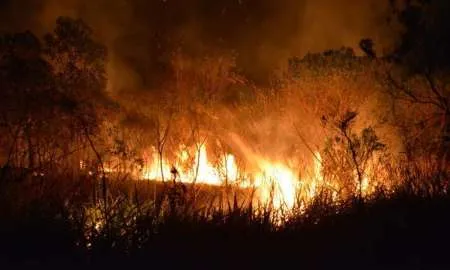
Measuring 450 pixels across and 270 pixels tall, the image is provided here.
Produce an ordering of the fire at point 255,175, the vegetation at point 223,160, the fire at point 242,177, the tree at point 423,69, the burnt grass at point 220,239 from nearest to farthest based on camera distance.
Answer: the burnt grass at point 220,239, the vegetation at point 223,160, the fire at point 255,175, the fire at point 242,177, the tree at point 423,69

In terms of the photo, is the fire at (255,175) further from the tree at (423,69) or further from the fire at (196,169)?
the tree at (423,69)

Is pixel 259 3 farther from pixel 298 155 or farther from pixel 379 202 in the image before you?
pixel 379 202

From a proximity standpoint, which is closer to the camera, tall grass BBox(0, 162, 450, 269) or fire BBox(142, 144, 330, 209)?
tall grass BBox(0, 162, 450, 269)

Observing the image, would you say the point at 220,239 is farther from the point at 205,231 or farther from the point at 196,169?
the point at 196,169

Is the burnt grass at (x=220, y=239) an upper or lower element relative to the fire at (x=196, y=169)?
lower

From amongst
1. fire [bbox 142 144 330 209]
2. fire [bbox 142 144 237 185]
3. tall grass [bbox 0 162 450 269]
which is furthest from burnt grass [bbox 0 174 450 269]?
fire [bbox 142 144 237 185]

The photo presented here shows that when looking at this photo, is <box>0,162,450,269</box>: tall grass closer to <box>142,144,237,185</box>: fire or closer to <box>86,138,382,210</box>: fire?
<box>86,138,382,210</box>: fire

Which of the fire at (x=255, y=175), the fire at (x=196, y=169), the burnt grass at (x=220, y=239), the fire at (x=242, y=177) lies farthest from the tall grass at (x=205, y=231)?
the fire at (x=196, y=169)

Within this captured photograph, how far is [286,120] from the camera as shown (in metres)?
14.8

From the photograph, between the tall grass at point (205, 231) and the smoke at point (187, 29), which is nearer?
the tall grass at point (205, 231)

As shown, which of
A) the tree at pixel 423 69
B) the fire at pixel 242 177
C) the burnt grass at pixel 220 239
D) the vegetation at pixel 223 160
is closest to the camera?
the burnt grass at pixel 220 239

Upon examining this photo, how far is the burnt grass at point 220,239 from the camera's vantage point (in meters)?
7.36

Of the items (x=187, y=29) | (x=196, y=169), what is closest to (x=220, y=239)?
(x=196, y=169)

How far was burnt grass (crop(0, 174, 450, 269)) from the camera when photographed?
24.2 ft
